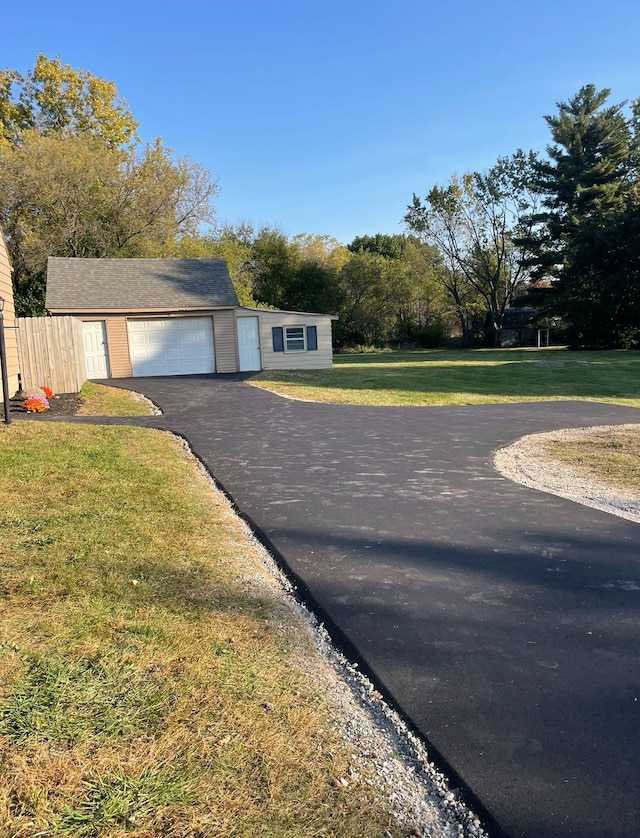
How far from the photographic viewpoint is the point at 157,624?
3041mm

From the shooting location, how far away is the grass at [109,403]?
11.8 meters

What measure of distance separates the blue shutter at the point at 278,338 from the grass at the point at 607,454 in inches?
615

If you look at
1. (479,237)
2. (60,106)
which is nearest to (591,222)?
(479,237)

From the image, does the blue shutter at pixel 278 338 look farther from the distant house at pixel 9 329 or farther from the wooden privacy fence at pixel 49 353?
the distant house at pixel 9 329

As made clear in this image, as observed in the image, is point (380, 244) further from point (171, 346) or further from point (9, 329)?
point (9, 329)

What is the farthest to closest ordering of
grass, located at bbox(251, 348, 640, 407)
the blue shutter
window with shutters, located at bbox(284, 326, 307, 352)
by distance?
window with shutters, located at bbox(284, 326, 307, 352)
the blue shutter
grass, located at bbox(251, 348, 640, 407)

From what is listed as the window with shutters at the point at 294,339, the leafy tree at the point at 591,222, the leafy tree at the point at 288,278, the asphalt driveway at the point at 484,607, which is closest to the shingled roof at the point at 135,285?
the window with shutters at the point at 294,339

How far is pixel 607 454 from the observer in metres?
7.88

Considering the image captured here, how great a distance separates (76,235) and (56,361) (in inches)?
721

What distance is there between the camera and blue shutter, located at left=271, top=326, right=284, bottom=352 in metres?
23.4

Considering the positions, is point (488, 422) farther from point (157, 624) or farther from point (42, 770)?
point (42, 770)

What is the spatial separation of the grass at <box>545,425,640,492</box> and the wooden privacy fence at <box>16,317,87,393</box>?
11013 millimetres

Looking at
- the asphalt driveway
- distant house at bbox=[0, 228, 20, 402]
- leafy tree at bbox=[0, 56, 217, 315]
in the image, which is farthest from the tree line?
the asphalt driveway

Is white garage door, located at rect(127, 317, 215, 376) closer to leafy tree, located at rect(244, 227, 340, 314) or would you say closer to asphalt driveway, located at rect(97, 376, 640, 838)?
asphalt driveway, located at rect(97, 376, 640, 838)
